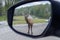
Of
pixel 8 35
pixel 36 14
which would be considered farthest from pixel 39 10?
pixel 8 35

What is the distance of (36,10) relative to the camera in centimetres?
51

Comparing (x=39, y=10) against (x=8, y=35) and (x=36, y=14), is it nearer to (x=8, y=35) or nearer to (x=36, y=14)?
(x=36, y=14)

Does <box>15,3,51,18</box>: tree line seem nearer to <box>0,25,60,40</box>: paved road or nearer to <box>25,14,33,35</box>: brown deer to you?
<box>25,14,33,35</box>: brown deer

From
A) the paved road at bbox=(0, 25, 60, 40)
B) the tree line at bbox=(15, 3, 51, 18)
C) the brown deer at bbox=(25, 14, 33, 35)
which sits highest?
the tree line at bbox=(15, 3, 51, 18)

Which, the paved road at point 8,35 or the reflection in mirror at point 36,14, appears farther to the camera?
the paved road at point 8,35

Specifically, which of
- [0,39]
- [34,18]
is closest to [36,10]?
[34,18]

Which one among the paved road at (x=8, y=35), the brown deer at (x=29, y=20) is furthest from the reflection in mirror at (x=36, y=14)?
the paved road at (x=8, y=35)

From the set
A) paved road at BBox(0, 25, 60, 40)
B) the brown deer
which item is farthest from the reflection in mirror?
paved road at BBox(0, 25, 60, 40)

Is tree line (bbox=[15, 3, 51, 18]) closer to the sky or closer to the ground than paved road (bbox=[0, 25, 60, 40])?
closer to the sky

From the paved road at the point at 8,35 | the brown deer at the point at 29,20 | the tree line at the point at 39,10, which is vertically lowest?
the paved road at the point at 8,35

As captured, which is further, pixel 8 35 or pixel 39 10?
pixel 8 35

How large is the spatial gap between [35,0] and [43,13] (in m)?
0.04

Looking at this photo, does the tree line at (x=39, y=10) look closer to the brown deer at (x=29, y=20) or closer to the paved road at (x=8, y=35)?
the brown deer at (x=29, y=20)

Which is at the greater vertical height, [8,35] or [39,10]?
[39,10]
